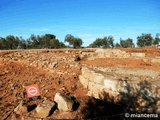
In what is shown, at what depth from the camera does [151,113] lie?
6.09m

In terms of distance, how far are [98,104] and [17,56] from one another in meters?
10.1

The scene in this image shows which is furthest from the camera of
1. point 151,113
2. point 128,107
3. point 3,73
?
point 3,73

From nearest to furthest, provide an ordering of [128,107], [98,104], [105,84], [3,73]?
[128,107], [98,104], [105,84], [3,73]

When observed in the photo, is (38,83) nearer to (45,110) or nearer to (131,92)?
(45,110)

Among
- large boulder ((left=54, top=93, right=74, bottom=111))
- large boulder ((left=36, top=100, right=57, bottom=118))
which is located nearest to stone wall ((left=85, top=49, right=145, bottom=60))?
large boulder ((left=54, top=93, right=74, bottom=111))

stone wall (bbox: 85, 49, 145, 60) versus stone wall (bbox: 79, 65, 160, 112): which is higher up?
stone wall (bbox: 85, 49, 145, 60)

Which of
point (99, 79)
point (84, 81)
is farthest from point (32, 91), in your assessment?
point (99, 79)

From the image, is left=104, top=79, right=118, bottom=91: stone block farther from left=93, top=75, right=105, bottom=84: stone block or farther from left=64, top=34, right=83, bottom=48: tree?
left=64, top=34, right=83, bottom=48: tree

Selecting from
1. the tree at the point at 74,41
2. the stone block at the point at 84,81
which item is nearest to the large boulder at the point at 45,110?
the stone block at the point at 84,81

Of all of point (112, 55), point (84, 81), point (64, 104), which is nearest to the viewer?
point (64, 104)

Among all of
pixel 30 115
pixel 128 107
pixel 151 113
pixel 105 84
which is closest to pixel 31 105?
pixel 30 115

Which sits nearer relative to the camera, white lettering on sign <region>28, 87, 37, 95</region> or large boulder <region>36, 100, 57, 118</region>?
large boulder <region>36, 100, 57, 118</region>

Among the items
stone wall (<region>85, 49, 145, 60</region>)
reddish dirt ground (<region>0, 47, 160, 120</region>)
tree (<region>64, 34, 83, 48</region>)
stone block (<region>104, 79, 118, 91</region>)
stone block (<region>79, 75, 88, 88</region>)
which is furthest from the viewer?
tree (<region>64, 34, 83, 48</region>)

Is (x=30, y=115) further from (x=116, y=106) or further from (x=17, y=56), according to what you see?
(x=17, y=56)
